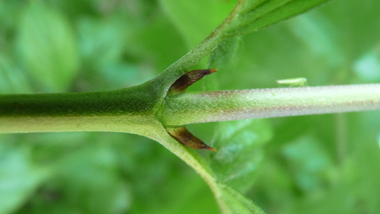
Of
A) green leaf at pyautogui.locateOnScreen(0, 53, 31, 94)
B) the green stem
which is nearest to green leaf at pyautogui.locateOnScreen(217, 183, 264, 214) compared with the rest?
the green stem

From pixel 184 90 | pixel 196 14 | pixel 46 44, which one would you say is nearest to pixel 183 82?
pixel 184 90

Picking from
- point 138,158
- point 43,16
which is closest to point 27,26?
point 43,16

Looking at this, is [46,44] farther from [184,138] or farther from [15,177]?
[184,138]

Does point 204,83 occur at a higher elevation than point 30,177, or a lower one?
lower

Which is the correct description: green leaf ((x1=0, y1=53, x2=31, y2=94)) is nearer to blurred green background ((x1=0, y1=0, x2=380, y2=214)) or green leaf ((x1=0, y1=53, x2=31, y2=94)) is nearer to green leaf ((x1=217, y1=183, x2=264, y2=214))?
blurred green background ((x1=0, y1=0, x2=380, y2=214))

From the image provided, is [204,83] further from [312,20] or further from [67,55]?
[67,55]

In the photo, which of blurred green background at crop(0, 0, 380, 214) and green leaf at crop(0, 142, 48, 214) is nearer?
blurred green background at crop(0, 0, 380, 214)

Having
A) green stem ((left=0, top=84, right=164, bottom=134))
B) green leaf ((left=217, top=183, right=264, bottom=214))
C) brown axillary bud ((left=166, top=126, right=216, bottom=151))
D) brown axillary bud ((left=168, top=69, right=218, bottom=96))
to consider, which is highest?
green stem ((left=0, top=84, right=164, bottom=134))

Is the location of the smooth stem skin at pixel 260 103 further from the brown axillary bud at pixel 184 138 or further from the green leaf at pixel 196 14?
the green leaf at pixel 196 14
